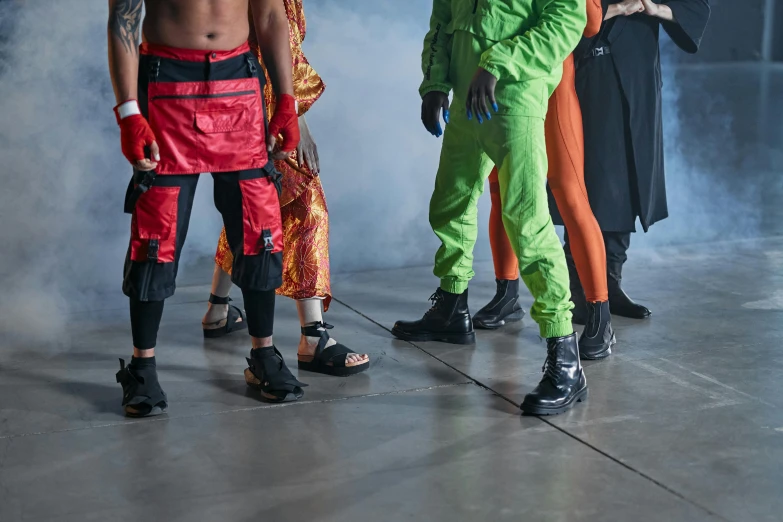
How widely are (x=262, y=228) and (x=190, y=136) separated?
1.02 ft

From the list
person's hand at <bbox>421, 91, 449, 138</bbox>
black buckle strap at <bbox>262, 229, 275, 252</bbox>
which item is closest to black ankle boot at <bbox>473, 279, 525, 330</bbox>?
person's hand at <bbox>421, 91, 449, 138</bbox>

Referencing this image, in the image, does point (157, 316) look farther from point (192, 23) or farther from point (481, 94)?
point (481, 94)

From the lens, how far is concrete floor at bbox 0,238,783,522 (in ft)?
7.09

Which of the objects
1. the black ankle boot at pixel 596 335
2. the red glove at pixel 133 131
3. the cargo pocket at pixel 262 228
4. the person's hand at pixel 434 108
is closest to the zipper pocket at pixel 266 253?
the cargo pocket at pixel 262 228

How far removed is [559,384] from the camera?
108 inches

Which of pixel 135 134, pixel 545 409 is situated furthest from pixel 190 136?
pixel 545 409

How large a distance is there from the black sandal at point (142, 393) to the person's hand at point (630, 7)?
6.56 ft

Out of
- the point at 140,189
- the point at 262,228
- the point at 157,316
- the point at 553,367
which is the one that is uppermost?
the point at 140,189

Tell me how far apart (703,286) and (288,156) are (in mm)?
2156

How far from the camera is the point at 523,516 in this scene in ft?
6.86

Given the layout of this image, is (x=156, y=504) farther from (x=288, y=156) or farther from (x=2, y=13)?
(x=2, y=13)

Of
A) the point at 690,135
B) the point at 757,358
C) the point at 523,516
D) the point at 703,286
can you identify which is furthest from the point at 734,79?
the point at 523,516

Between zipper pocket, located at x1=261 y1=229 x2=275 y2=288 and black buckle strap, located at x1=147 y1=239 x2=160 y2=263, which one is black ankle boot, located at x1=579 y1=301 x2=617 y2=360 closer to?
zipper pocket, located at x1=261 y1=229 x2=275 y2=288

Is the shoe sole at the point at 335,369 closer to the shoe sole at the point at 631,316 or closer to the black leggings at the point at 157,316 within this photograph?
the black leggings at the point at 157,316
